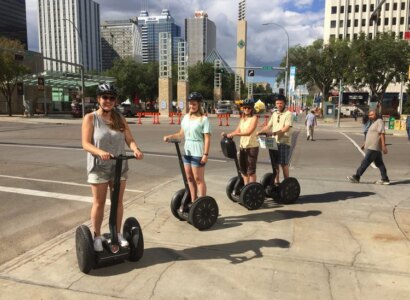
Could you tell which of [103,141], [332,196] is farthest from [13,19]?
[103,141]

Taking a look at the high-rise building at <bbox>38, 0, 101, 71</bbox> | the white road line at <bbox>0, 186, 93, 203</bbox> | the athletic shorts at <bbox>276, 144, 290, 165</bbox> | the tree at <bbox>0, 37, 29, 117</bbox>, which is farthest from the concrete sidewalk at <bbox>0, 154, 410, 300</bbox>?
the high-rise building at <bbox>38, 0, 101, 71</bbox>

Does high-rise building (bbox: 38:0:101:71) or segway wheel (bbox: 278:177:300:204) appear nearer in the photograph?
segway wheel (bbox: 278:177:300:204)

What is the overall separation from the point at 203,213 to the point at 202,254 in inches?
30.9

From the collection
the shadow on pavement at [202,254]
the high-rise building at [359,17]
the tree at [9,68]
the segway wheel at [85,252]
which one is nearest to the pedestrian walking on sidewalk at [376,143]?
the shadow on pavement at [202,254]

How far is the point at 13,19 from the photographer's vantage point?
2372 inches

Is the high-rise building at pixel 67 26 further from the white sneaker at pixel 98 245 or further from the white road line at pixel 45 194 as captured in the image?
the white sneaker at pixel 98 245

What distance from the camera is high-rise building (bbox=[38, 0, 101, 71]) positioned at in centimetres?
4941

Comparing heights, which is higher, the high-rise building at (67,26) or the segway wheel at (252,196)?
the high-rise building at (67,26)

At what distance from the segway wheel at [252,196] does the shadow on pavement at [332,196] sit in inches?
39.5

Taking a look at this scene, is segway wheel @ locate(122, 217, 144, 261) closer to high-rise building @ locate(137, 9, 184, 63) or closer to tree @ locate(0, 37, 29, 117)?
tree @ locate(0, 37, 29, 117)

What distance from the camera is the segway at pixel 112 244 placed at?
3.72 meters

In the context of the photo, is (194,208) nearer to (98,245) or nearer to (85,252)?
(98,245)

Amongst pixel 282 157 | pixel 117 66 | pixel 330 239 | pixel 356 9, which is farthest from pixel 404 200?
pixel 356 9

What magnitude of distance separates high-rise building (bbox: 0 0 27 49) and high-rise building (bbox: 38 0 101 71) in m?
7.77
